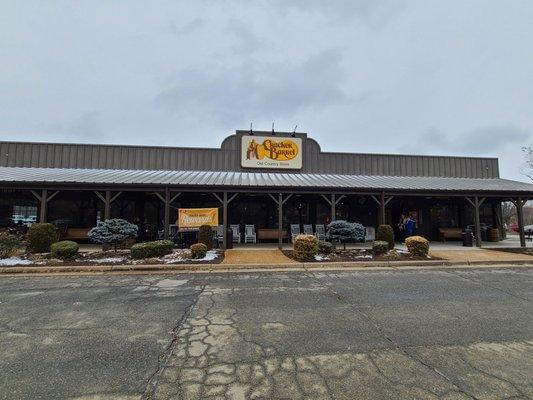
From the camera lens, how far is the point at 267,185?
14477mm

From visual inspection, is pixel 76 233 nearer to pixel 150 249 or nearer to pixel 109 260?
pixel 109 260

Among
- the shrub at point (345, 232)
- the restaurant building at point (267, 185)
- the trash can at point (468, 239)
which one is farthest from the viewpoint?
the restaurant building at point (267, 185)

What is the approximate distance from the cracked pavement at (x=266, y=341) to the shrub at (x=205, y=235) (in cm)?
517

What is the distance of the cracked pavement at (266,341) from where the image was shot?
2.93 metres

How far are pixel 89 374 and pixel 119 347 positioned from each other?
665 mm

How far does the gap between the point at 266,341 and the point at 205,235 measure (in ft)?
29.3

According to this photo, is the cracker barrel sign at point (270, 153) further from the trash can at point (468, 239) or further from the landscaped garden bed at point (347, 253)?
the trash can at point (468, 239)

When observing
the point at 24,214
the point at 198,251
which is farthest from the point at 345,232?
the point at 24,214

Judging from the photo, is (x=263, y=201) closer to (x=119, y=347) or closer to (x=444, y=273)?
(x=444, y=273)

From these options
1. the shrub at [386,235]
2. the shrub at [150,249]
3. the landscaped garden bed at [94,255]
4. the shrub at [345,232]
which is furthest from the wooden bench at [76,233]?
the shrub at [386,235]

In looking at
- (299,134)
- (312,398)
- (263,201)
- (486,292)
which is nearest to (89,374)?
(312,398)

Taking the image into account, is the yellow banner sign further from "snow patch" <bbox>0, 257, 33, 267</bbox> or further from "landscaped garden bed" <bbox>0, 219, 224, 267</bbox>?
"snow patch" <bbox>0, 257, 33, 267</bbox>

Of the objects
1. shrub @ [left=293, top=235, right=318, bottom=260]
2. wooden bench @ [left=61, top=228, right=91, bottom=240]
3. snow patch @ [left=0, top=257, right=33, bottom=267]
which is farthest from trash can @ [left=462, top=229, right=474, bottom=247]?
wooden bench @ [left=61, top=228, right=91, bottom=240]

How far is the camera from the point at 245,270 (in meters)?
9.47
